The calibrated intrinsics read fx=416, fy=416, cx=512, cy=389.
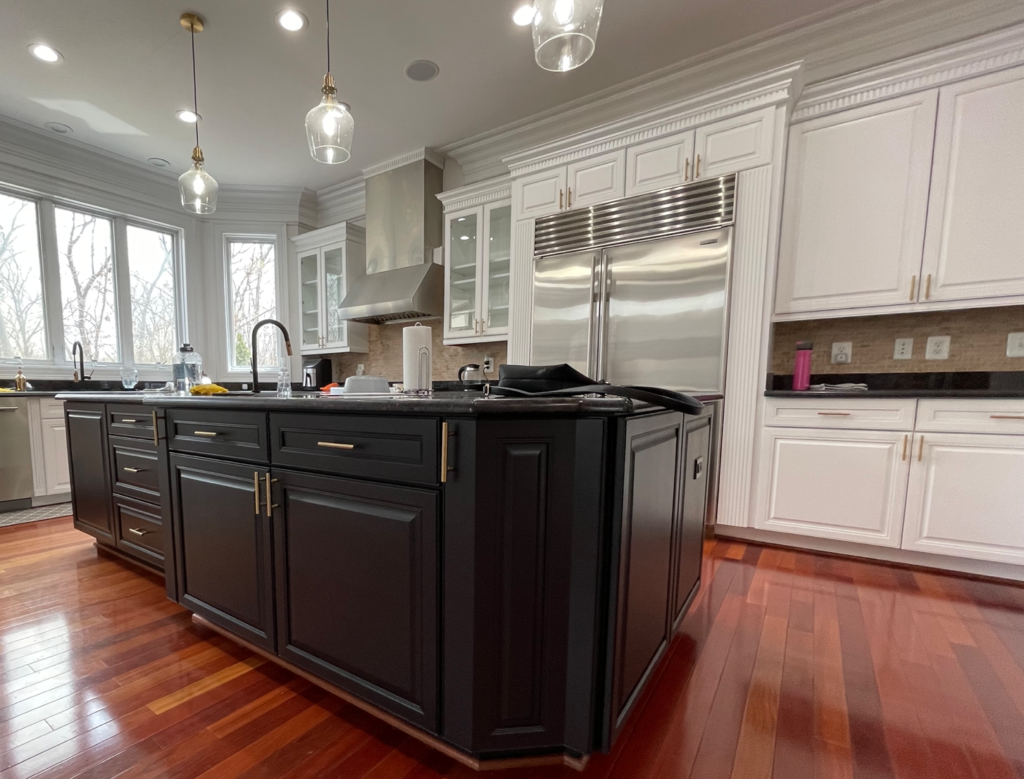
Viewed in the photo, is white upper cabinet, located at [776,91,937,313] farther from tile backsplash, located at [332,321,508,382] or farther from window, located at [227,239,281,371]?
window, located at [227,239,281,371]

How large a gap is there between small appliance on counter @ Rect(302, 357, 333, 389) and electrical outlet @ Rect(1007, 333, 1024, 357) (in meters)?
5.21

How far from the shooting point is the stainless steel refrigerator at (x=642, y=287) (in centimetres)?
241

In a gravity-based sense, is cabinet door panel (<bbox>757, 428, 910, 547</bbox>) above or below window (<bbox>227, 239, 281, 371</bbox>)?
below

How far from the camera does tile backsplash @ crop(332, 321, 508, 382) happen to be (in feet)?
12.6

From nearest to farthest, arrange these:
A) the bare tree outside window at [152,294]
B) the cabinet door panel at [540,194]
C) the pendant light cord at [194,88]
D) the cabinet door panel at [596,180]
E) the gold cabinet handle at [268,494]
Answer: the gold cabinet handle at [268,494] < the pendant light cord at [194,88] < the cabinet door panel at [596,180] < the cabinet door panel at [540,194] < the bare tree outside window at [152,294]

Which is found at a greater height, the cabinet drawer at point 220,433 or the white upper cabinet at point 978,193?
the white upper cabinet at point 978,193

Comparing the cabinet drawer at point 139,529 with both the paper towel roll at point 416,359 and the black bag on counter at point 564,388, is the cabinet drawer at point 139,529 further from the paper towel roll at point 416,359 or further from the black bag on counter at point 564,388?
the black bag on counter at point 564,388

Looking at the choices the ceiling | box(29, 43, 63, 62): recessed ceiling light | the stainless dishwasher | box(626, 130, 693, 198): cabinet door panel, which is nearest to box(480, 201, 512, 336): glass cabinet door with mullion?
the ceiling

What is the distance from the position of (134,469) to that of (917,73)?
4.15m

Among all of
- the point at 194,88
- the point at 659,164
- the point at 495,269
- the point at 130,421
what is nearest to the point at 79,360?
the point at 194,88

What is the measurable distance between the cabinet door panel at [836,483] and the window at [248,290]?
481 cm

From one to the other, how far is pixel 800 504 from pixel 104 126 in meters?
5.71

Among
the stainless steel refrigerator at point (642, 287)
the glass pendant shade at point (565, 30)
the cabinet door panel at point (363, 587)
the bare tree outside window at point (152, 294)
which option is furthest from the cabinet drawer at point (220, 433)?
the bare tree outside window at point (152, 294)

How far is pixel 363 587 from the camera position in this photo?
101 cm
